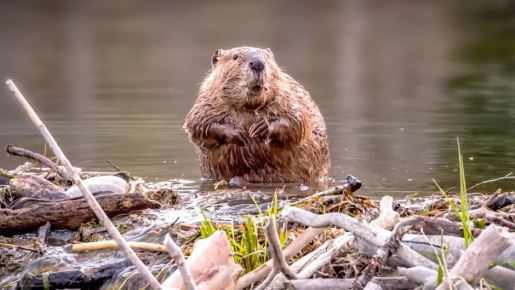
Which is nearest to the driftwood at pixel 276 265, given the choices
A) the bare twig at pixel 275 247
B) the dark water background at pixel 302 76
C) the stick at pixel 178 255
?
the bare twig at pixel 275 247

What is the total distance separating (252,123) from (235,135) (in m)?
0.13

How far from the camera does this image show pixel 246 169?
5.62m

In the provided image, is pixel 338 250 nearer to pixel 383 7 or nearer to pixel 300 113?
pixel 300 113

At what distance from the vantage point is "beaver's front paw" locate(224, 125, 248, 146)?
5.32 meters

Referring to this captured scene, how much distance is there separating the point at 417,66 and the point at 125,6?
66.0ft

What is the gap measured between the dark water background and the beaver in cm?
46

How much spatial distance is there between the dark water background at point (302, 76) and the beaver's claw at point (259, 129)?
736 millimetres

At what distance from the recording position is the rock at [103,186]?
4.20m

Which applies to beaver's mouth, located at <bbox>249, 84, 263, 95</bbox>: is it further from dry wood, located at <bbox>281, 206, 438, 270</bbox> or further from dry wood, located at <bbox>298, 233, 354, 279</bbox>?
dry wood, located at <bbox>281, 206, 438, 270</bbox>

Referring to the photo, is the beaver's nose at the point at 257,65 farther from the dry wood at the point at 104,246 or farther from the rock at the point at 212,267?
the rock at the point at 212,267

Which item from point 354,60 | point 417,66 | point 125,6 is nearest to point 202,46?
point 354,60

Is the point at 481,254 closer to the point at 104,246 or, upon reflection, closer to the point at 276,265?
the point at 276,265

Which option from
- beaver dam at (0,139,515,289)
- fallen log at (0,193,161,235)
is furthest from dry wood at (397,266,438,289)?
fallen log at (0,193,161,235)

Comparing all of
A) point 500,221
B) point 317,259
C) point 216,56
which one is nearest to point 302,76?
point 216,56
